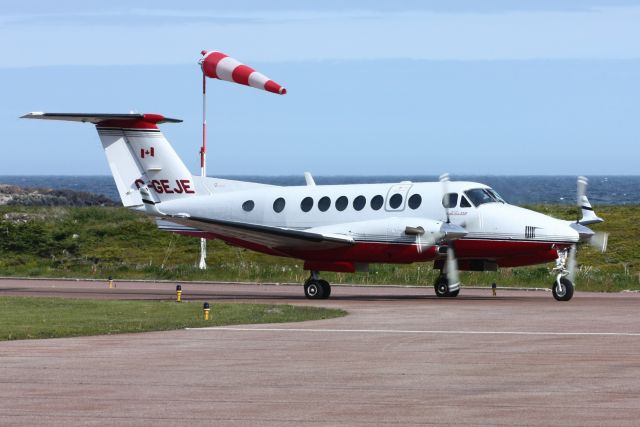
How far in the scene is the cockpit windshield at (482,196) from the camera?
30.6 metres

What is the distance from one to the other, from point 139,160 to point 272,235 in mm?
6359

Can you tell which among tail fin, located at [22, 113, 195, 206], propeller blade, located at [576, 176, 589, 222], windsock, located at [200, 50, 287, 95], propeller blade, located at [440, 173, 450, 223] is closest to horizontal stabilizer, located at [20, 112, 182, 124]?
tail fin, located at [22, 113, 195, 206]

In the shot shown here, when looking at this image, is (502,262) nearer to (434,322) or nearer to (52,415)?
(434,322)

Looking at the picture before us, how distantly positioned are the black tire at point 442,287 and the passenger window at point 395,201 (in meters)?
2.76

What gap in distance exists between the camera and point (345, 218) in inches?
1270

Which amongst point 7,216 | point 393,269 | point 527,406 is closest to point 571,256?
point 393,269

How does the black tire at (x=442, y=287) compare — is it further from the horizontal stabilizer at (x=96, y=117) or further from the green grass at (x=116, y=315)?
the horizontal stabilizer at (x=96, y=117)

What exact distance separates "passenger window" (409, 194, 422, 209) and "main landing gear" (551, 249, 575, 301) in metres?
4.09

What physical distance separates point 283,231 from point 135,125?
7.31 m

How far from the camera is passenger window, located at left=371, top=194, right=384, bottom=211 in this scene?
104 feet

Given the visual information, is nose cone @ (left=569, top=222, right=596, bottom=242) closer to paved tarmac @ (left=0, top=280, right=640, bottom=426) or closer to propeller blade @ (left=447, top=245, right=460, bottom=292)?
propeller blade @ (left=447, top=245, right=460, bottom=292)

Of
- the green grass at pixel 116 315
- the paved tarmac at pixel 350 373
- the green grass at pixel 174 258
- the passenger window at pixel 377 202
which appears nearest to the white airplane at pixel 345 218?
the passenger window at pixel 377 202

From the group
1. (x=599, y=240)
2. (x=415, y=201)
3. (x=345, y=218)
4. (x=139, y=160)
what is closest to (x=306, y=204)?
(x=345, y=218)

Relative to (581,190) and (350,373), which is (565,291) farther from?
(350,373)
